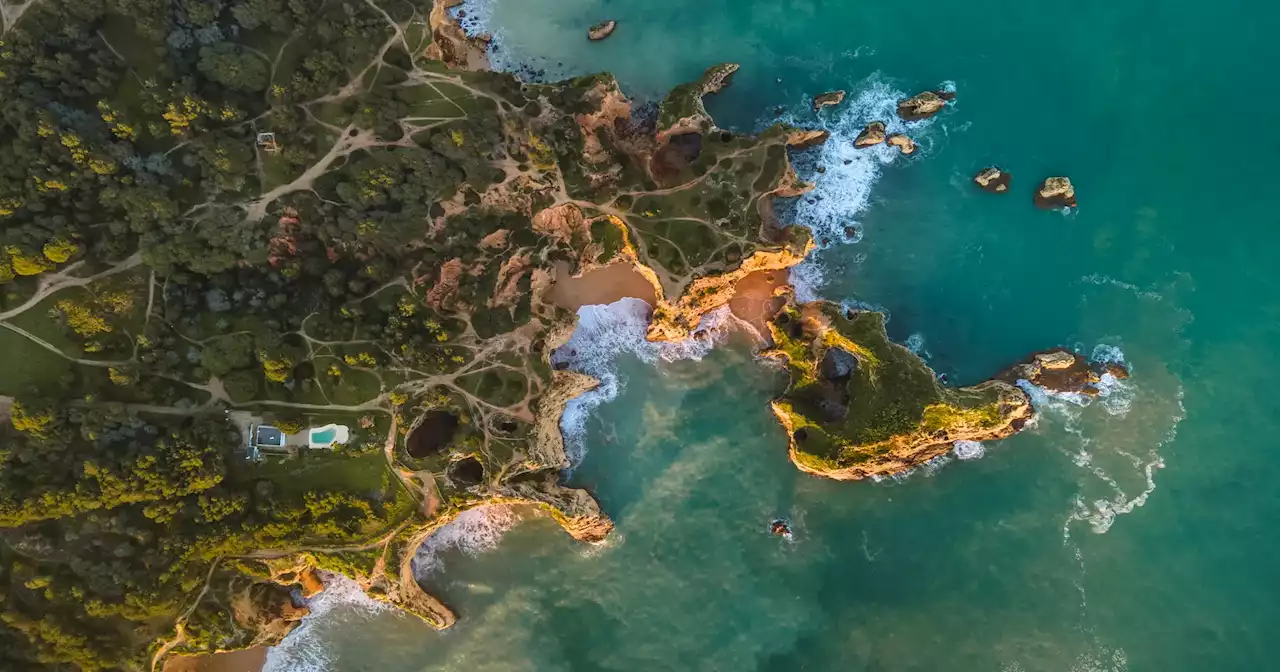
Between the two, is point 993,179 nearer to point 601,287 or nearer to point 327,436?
point 601,287

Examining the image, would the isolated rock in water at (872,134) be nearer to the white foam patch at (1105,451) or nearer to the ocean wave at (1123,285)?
the ocean wave at (1123,285)

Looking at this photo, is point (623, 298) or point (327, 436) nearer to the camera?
point (327, 436)

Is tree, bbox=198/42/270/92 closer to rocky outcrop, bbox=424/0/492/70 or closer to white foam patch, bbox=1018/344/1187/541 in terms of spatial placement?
rocky outcrop, bbox=424/0/492/70

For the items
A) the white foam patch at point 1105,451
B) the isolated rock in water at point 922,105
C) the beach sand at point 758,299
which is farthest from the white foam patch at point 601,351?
the white foam patch at point 1105,451

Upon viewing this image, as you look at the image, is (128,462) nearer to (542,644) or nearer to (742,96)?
(542,644)

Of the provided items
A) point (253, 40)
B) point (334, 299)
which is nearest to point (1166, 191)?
point (334, 299)

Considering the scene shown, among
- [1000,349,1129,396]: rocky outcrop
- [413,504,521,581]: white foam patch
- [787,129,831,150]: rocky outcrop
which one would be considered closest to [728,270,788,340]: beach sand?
[787,129,831,150]: rocky outcrop

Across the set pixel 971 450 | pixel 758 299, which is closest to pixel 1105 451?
pixel 971 450
